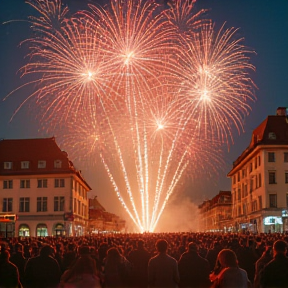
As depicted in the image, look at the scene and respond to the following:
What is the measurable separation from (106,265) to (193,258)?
1.76 m

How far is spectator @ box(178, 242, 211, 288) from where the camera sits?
10852 millimetres

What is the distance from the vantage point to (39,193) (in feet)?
240

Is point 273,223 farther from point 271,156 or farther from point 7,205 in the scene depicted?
point 7,205

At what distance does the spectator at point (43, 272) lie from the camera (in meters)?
10.4

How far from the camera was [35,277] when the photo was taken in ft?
34.2

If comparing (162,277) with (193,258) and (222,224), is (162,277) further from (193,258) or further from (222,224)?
(222,224)

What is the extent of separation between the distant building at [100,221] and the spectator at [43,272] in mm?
80977

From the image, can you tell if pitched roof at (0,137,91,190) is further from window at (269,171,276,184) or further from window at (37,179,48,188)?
window at (269,171,276,184)

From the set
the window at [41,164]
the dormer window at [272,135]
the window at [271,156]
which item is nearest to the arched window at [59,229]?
the window at [41,164]

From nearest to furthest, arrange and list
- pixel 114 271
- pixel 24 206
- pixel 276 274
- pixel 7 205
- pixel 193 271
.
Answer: pixel 276 274, pixel 114 271, pixel 193 271, pixel 24 206, pixel 7 205

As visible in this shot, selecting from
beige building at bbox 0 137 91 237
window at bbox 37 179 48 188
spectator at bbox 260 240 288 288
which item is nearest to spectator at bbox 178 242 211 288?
spectator at bbox 260 240 288 288

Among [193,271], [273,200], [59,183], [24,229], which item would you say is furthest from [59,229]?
[193,271]

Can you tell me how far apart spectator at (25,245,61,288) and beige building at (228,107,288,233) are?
176 ft

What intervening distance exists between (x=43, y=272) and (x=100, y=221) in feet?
324
